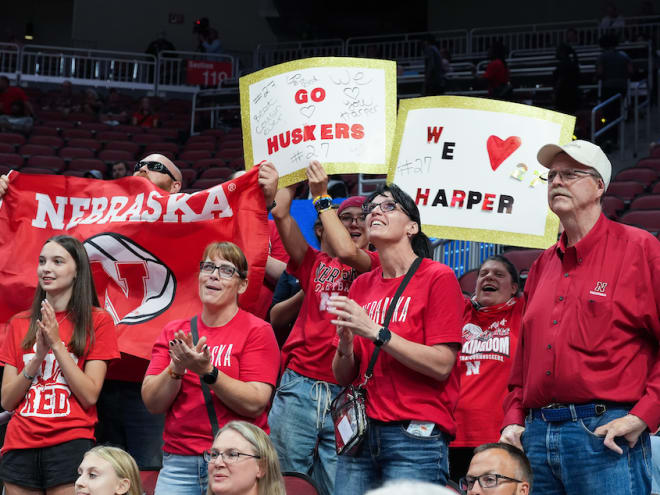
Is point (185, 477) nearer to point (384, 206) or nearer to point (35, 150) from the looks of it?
point (384, 206)

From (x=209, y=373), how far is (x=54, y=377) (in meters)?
0.88

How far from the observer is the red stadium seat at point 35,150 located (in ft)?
40.5

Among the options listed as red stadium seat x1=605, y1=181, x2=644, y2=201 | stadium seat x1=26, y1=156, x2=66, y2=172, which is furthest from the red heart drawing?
stadium seat x1=26, y1=156, x2=66, y2=172

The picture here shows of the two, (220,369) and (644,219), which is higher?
(644,219)

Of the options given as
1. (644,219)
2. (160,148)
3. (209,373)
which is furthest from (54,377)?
(160,148)

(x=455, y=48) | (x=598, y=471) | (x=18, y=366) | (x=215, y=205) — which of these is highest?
(x=455, y=48)

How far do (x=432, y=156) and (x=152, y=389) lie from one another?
1.91 metres

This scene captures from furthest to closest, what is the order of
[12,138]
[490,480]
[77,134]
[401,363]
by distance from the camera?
[77,134]
[12,138]
[401,363]
[490,480]

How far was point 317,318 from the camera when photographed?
396 centimetres

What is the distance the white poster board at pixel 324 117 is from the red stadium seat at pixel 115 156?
8.18 metres

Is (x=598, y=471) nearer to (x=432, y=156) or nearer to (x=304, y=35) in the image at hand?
(x=432, y=156)

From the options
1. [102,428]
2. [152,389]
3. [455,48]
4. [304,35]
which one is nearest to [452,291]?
[152,389]

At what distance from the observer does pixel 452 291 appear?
3309 mm

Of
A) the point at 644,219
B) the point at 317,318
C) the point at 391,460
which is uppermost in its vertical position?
the point at 644,219
